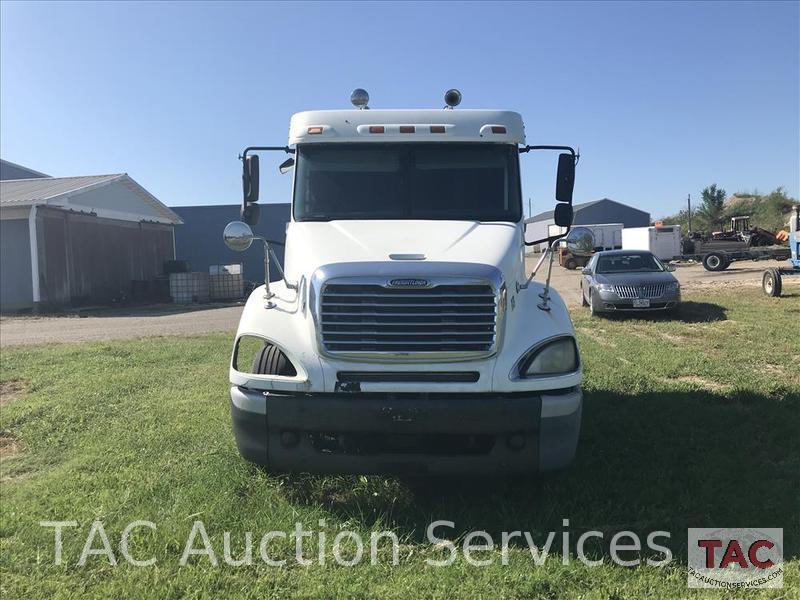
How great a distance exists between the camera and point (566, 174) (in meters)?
4.91

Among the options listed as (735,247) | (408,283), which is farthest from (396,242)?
(735,247)

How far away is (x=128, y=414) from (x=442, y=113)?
4401mm

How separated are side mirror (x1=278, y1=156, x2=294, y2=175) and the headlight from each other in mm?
2822

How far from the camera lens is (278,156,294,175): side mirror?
5191 mm

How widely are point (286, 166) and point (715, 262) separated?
28.6 m

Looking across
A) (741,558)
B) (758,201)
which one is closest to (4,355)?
(741,558)

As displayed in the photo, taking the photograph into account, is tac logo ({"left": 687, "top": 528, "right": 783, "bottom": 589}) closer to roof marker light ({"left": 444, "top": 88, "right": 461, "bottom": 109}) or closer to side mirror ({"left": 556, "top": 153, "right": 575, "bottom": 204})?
side mirror ({"left": 556, "top": 153, "right": 575, "bottom": 204})

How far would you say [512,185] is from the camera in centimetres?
482

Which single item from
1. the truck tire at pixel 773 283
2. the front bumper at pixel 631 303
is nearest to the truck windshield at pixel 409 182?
the front bumper at pixel 631 303

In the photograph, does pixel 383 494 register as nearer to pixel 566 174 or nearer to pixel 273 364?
pixel 273 364

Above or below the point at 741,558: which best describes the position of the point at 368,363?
above

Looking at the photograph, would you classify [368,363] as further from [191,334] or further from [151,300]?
[151,300]

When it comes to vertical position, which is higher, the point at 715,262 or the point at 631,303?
the point at 715,262

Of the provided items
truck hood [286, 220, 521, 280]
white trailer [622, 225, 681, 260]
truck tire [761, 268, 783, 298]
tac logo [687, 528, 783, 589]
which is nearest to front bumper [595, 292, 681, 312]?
truck tire [761, 268, 783, 298]
